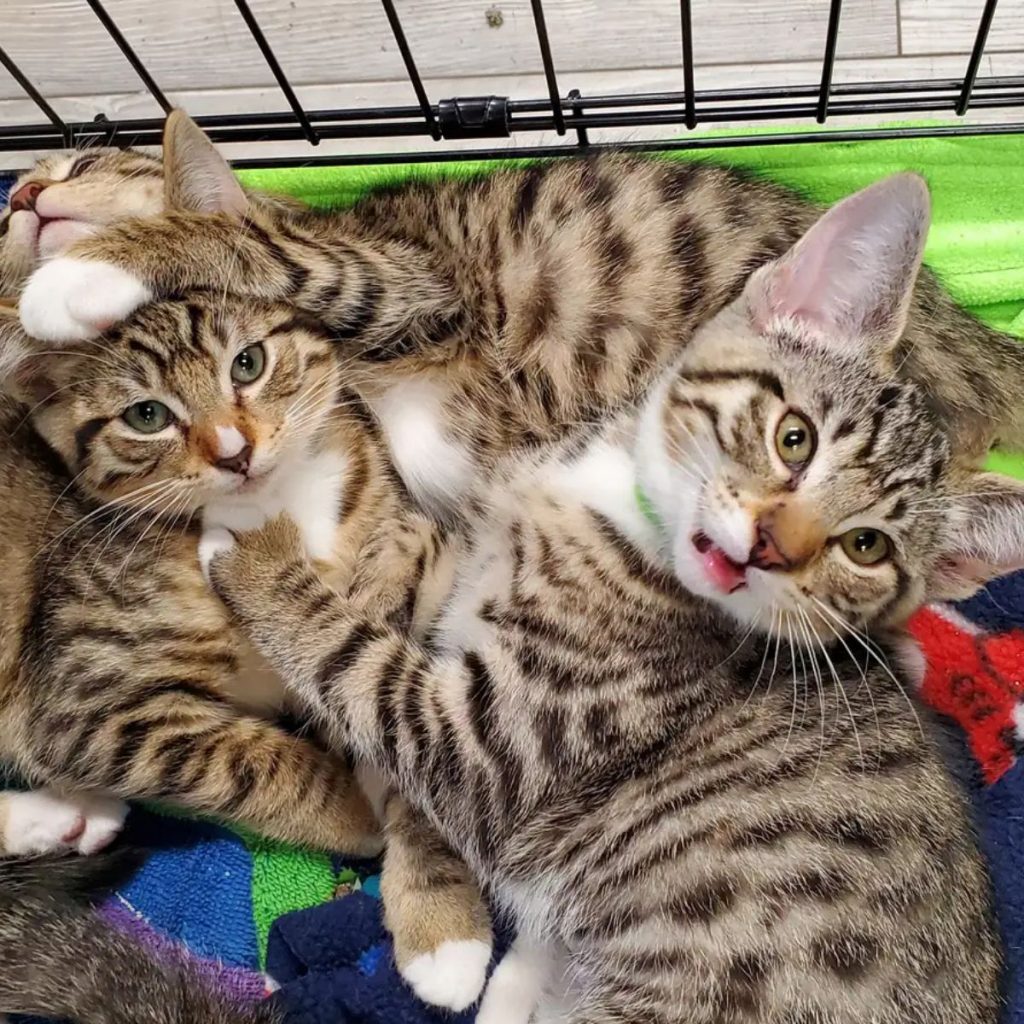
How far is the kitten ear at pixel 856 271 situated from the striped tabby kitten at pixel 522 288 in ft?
A: 0.49

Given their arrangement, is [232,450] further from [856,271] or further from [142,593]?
[856,271]

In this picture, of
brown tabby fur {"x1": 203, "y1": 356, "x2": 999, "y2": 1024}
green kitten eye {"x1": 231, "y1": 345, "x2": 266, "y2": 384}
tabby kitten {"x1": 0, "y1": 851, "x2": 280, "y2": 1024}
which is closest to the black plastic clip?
green kitten eye {"x1": 231, "y1": 345, "x2": 266, "y2": 384}

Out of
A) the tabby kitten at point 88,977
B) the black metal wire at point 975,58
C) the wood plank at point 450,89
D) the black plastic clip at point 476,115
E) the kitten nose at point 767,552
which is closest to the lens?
the kitten nose at point 767,552

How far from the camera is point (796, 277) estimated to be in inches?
63.5

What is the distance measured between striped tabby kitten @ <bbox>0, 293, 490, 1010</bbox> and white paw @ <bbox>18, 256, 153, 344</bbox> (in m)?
0.05

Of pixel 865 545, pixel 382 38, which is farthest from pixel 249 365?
pixel 382 38

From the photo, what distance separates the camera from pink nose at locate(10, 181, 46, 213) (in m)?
1.81

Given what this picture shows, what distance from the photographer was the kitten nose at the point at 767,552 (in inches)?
56.6

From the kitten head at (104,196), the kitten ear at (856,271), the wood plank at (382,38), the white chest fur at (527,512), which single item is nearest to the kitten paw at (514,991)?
the white chest fur at (527,512)

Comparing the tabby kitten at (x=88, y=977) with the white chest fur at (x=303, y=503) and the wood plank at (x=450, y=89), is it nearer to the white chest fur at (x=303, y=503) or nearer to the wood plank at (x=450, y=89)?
the white chest fur at (x=303, y=503)

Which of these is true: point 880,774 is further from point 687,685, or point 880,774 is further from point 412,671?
point 412,671

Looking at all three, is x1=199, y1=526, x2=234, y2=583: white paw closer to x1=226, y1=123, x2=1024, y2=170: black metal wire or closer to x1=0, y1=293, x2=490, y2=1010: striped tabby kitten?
x1=0, y1=293, x2=490, y2=1010: striped tabby kitten

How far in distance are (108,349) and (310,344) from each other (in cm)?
30

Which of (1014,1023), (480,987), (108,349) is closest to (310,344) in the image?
(108,349)
